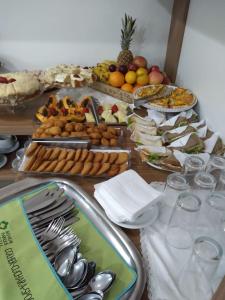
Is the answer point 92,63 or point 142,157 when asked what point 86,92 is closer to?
point 92,63

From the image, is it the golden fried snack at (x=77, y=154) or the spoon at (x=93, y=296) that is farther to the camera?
the golden fried snack at (x=77, y=154)

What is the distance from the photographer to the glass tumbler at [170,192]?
2.21 ft

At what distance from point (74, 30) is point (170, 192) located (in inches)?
44.5

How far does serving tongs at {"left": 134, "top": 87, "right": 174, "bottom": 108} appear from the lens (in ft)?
4.02

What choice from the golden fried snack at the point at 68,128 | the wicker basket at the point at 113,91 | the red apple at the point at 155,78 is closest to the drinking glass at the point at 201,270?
the golden fried snack at the point at 68,128

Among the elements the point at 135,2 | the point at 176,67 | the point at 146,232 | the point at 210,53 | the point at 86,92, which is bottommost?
the point at 146,232

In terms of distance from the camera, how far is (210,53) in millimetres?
1124

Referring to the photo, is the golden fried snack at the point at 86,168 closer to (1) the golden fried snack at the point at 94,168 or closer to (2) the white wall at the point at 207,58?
(1) the golden fried snack at the point at 94,168

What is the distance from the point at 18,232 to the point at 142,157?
468 mm

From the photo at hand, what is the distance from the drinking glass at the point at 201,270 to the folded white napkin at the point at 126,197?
0.52 feet

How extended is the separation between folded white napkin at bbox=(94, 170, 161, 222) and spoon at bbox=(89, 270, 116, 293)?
5.4 inches

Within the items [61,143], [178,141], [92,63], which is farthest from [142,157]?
[92,63]

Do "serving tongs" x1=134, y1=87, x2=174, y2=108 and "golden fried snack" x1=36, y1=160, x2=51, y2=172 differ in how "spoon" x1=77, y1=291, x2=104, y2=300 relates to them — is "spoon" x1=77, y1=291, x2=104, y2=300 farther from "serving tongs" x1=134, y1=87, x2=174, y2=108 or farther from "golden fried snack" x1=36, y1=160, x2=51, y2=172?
"serving tongs" x1=134, y1=87, x2=174, y2=108

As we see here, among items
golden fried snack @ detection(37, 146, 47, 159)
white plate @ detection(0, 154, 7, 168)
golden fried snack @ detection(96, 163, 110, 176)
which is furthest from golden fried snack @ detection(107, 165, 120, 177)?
white plate @ detection(0, 154, 7, 168)
